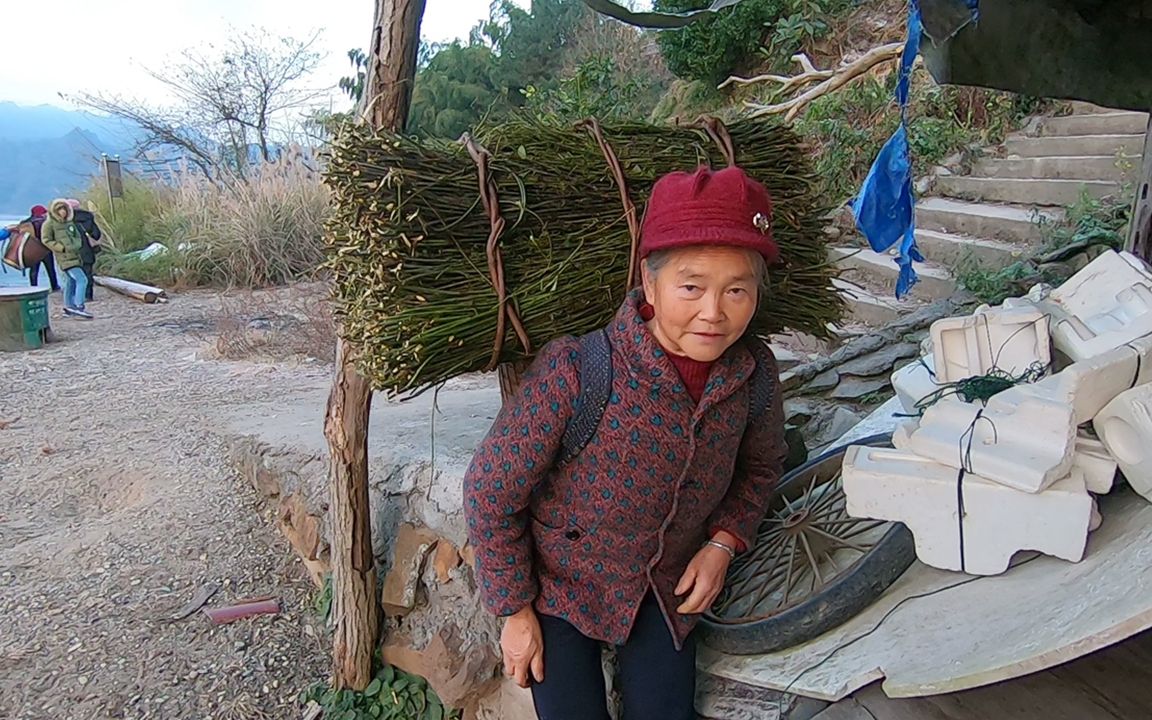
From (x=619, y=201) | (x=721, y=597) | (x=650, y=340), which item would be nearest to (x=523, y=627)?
(x=721, y=597)

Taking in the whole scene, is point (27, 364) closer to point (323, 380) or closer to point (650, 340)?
point (323, 380)

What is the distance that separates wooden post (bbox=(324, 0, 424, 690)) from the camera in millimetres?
1979

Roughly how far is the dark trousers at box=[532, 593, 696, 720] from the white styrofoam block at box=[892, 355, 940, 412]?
0.72 metres

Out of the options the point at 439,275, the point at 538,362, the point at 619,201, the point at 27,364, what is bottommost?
the point at 27,364

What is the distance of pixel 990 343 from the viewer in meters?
1.66

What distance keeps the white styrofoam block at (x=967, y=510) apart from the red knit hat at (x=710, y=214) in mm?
429

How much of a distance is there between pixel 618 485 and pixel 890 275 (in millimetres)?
4438

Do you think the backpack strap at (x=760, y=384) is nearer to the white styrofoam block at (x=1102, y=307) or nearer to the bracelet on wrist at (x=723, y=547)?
the bracelet on wrist at (x=723, y=547)

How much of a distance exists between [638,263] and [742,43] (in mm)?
9252

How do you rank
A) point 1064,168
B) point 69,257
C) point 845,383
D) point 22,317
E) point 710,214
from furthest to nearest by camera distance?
point 69,257 < point 22,317 < point 1064,168 < point 845,383 < point 710,214

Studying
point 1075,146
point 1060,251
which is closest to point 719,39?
point 1075,146

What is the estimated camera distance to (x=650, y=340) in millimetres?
1548

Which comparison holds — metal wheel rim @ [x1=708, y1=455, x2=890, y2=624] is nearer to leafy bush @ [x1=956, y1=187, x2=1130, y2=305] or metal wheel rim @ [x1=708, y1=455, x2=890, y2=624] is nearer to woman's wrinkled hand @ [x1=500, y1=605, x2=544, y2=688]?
woman's wrinkled hand @ [x1=500, y1=605, x2=544, y2=688]

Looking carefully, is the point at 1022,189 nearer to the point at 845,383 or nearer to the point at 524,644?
the point at 845,383
